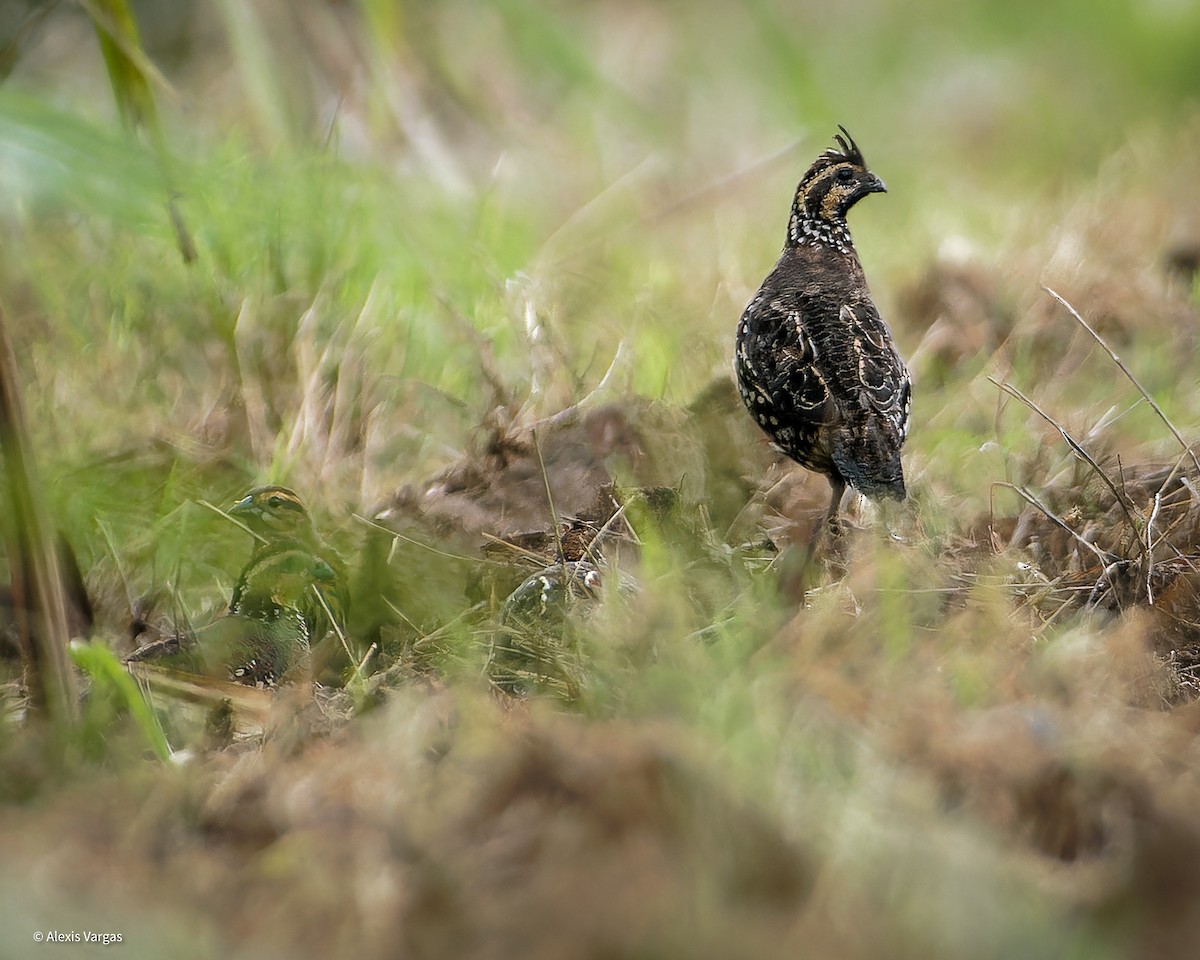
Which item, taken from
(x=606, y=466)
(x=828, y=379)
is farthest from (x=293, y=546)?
(x=828, y=379)

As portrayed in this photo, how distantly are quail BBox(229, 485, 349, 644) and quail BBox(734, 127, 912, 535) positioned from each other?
4.50 ft

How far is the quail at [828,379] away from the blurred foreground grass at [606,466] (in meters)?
0.24

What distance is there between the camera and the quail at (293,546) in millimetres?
3291

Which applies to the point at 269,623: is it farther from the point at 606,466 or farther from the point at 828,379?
the point at 828,379

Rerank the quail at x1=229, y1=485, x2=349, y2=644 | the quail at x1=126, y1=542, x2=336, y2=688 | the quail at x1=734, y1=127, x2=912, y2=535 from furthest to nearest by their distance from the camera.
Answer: the quail at x1=734, y1=127, x2=912, y2=535 → the quail at x1=229, y1=485, x2=349, y2=644 → the quail at x1=126, y1=542, x2=336, y2=688

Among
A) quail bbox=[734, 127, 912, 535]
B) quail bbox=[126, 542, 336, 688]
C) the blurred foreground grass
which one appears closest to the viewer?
the blurred foreground grass

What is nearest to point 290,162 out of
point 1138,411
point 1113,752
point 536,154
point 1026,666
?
point 536,154

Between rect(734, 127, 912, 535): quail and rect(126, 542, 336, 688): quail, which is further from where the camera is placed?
rect(734, 127, 912, 535): quail

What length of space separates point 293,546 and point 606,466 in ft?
3.50

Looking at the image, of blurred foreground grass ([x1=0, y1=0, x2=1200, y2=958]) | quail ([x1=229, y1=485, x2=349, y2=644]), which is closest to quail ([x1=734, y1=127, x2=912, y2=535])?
blurred foreground grass ([x1=0, y1=0, x2=1200, y2=958])

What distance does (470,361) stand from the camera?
4809 mm

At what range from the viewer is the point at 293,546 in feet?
11.0

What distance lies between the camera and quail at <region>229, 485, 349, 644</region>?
10.8 feet

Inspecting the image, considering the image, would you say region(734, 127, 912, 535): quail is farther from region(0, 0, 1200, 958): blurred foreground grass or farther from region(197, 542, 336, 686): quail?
region(197, 542, 336, 686): quail
